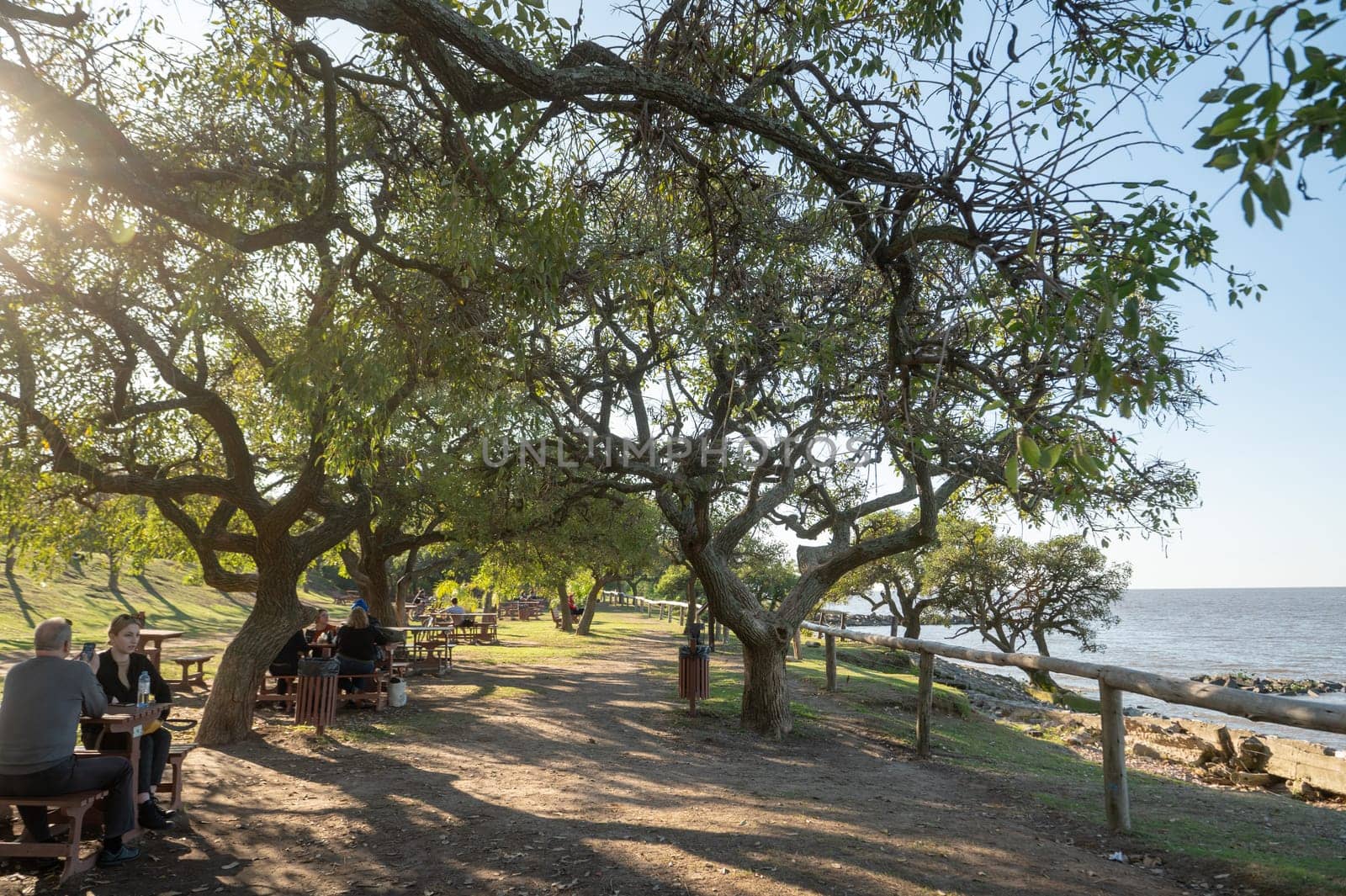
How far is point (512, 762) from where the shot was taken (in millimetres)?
8758

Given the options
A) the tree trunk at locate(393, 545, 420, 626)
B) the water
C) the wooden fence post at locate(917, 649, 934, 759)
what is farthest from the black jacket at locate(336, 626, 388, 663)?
the water

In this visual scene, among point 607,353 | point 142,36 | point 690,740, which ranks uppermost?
point 142,36

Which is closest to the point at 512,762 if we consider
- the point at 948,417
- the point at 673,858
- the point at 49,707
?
the point at 673,858

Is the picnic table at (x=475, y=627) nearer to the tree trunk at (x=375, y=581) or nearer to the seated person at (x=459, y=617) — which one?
the seated person at (x=459, y=617)

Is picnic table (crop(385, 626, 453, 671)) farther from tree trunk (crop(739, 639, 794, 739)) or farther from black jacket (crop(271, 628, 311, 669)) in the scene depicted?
tree trunk (crop(739, 639, 794, 739))

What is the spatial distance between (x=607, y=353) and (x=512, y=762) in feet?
16.6

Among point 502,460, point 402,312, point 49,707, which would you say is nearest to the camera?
point 49,707

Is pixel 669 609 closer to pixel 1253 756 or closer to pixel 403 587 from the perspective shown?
pixel 403 587

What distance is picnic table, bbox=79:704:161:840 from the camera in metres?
5.48

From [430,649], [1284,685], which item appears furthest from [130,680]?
[1284,685]

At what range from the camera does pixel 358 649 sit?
11961mm

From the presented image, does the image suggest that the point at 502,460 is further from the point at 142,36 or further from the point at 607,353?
the point at 142,36

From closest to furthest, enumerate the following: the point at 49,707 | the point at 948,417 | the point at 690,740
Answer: the point at 49,707
the point at 948,417
the point at 690,740

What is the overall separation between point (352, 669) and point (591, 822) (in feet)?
22.5
